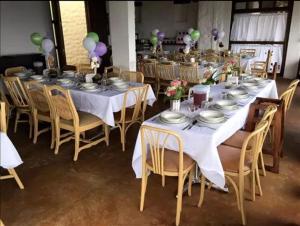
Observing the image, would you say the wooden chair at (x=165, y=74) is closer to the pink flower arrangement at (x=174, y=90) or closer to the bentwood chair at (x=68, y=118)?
the bentwood chair at (x=68, y=118)

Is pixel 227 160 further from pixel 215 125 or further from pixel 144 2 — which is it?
pixel 144 2

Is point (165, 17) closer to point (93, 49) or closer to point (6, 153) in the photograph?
point (93, 49)

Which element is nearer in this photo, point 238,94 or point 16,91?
point 238,94

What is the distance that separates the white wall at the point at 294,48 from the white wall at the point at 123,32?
4961 millimetres

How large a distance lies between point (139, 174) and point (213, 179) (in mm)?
592

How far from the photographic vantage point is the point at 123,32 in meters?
4.05

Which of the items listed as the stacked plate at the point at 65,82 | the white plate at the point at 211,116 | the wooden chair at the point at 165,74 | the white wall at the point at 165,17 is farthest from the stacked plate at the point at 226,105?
the white wall at the point at 165,17

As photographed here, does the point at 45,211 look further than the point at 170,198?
No

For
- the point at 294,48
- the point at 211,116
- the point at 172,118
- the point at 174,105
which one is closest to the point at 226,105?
the point at 211,116

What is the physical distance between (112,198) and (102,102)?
1057 mm

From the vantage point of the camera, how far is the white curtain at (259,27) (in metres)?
7.04

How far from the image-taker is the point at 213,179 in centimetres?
180

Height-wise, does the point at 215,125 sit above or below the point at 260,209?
above

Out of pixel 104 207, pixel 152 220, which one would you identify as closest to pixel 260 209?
pixel 152 220
